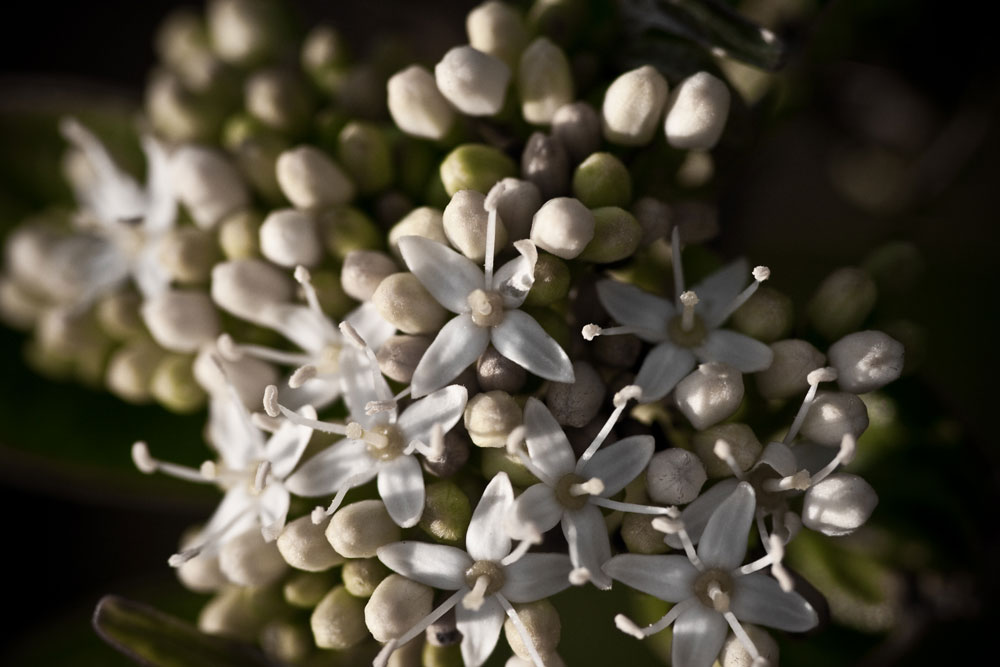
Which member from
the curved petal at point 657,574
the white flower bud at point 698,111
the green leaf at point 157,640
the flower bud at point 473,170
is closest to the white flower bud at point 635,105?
the white flower bud at point 698,111

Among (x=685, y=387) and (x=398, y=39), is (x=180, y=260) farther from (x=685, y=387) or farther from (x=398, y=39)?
(x=685, y=387)

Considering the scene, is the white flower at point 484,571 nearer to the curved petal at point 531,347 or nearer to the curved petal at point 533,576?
the curved petal at point 533,576

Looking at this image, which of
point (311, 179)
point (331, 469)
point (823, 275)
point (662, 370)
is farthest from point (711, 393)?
point (823, 275)

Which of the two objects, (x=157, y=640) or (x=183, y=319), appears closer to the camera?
(x=157, y=640)

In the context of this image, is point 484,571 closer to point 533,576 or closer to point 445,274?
point 533,576

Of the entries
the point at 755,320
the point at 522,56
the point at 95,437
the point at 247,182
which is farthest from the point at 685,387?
the point at 95,437

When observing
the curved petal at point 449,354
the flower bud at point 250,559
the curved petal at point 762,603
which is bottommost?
the flower bud at point 250,559
